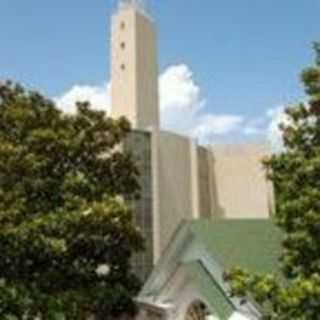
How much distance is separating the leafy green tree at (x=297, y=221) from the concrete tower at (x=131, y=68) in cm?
5821

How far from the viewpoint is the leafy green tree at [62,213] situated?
19547 mm

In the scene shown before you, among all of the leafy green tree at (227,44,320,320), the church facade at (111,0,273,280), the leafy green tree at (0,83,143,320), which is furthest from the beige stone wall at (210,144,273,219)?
the leafy green tree at (227,44,320,320)

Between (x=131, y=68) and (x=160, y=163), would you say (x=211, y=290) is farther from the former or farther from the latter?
(x=131, y=68)

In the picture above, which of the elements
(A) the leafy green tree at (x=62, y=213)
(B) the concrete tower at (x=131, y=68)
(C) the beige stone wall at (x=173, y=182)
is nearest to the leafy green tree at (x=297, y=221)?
(A) the leafy green tree at (x=62, y=213)

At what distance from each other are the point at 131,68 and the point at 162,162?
11137 mm

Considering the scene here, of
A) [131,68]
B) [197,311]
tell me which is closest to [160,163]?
[131,68]

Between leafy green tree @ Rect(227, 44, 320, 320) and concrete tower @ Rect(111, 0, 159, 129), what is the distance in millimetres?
58208

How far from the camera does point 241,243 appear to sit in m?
20.6

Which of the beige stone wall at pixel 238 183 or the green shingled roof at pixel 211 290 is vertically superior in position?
the beige stone wall at pixel 238 183

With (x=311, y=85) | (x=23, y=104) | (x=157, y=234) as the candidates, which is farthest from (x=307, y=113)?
(x=157, y=234)

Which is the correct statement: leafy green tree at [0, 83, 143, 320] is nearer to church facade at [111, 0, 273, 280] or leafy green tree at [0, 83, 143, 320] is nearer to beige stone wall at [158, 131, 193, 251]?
church facade at [111, 0, 273, 280]

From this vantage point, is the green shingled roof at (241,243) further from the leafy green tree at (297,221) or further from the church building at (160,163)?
the church building at (160,163)

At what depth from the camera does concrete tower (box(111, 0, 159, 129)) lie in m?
75.8

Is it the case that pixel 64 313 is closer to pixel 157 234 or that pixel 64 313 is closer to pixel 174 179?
pixel 157 234
